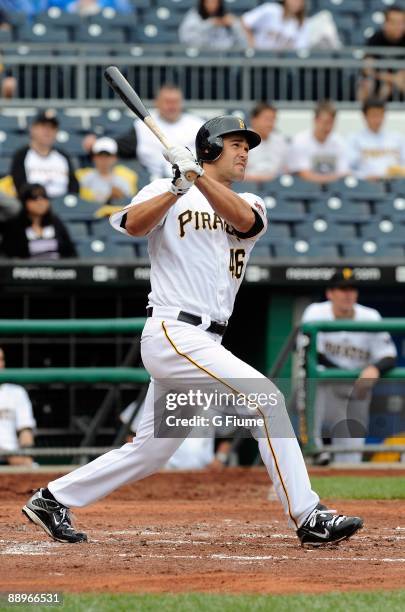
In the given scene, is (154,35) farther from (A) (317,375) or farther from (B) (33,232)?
(A) (317,375)

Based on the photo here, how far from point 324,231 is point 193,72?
266 cm

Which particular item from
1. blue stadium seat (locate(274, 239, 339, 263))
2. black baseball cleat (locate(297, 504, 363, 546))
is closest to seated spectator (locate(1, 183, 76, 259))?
blue stadium seat (locate(274, 239, 339, 263))

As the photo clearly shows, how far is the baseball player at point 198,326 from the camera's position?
16.6 feet

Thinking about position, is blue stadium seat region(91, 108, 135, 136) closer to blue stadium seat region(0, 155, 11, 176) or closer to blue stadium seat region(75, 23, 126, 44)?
blue stadium seat region(0, 155, 11, 176)

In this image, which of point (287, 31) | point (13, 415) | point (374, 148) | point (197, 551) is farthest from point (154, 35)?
point (197, 551)

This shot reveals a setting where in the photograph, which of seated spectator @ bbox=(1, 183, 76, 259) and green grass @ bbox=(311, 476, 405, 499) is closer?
green grass @ bbox=(311, 476, 405, 499)

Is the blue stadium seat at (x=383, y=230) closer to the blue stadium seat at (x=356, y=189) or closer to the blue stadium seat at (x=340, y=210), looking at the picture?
the blue stadium seat at (x=340, y=210)

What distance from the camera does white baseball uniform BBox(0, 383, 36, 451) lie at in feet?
29.6

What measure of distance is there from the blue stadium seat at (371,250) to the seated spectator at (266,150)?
1048 mm

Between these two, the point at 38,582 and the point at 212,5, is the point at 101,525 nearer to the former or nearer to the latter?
the point at 38,582

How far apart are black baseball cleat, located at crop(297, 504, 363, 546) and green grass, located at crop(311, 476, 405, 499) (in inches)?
94.2

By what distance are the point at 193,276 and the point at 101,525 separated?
1508 millimetres

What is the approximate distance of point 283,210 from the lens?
11.2 m

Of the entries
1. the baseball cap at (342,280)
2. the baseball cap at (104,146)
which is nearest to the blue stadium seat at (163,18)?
the baseball cap at (104,146)
